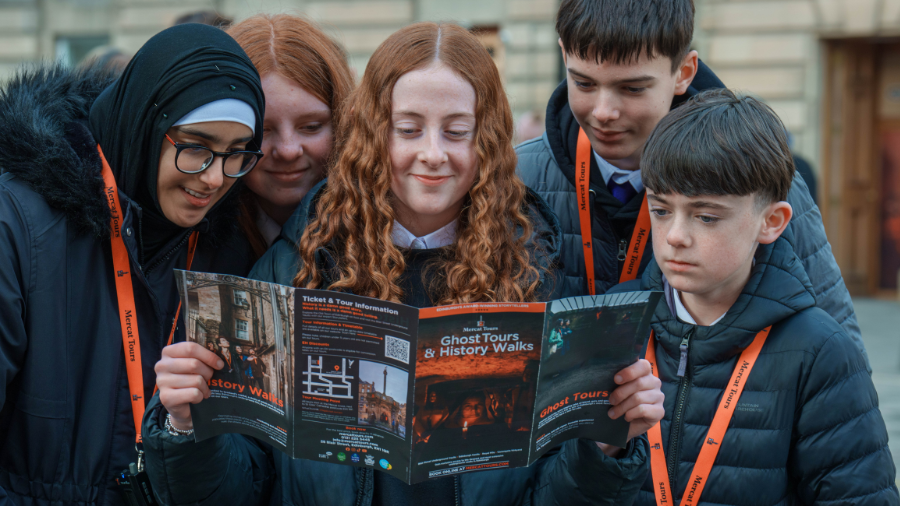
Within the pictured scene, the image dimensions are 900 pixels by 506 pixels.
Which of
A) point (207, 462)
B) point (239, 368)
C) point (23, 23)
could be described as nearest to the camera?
point (239, 368)

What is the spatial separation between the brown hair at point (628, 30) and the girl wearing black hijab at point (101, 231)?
108cm

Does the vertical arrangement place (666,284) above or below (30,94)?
below

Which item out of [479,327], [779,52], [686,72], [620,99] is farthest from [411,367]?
[779,52]

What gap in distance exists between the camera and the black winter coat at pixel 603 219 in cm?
244

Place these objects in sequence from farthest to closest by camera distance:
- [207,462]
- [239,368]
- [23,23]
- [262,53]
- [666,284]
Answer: [23,23]
[262,53]
[666,284]
[207,462]
[239,368]

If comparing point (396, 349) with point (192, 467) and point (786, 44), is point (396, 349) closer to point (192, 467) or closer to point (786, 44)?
point (192, 467)

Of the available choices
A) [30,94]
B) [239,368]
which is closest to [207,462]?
[239,368]

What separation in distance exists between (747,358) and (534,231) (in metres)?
0.68

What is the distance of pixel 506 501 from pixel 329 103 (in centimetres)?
140

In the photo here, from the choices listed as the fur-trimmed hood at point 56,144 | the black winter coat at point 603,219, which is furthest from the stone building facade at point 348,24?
the fur-trimmed hood at point 56,144

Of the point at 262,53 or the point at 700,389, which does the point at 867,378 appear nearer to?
the point at 700,389

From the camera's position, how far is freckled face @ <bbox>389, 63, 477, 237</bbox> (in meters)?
2.10

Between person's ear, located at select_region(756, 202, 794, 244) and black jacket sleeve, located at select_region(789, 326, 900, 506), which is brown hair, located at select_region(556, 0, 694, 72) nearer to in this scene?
person's ear, located at select_region(756, 202, 794, 244)

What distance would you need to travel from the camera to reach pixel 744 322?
2.13 m
